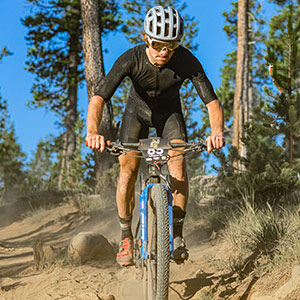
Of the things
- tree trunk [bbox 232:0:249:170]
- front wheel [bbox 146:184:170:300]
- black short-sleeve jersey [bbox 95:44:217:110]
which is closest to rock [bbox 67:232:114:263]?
front wheel [bbox 146:184:170:300]

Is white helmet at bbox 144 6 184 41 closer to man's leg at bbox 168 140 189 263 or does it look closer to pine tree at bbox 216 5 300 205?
man's leg at bbox 168 140 189 263

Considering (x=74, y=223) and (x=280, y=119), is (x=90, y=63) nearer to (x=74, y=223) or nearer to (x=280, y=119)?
(x=74, y=223)

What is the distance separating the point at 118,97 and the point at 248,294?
23.8m

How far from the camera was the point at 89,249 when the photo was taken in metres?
6.32

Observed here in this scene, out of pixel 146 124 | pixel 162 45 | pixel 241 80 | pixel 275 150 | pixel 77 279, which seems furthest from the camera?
pixel 241 80

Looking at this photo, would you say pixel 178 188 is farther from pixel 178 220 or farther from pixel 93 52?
pixel 93 52

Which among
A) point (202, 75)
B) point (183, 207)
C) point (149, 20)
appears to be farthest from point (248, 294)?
point (149, 20)

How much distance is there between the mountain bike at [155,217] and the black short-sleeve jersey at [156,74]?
714 mm

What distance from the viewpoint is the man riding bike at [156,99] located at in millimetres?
3883

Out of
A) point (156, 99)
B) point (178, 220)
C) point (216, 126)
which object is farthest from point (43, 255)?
point (216, 126)

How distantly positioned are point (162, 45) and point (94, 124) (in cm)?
99

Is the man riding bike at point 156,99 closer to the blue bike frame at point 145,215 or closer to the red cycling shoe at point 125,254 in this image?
the red cycling shoe at point 125,254

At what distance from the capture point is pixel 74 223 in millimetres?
9672

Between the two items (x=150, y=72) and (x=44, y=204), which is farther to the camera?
(x=44, y=204)
